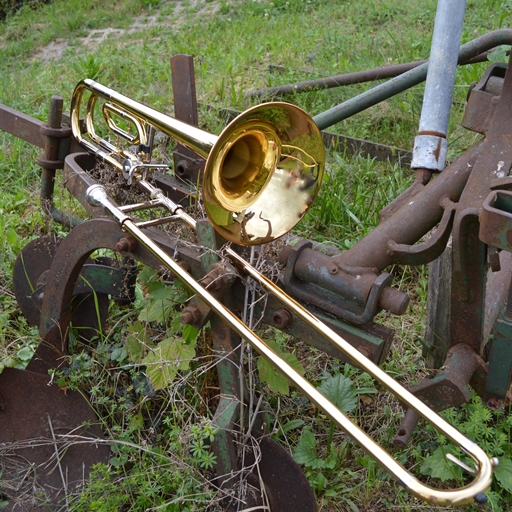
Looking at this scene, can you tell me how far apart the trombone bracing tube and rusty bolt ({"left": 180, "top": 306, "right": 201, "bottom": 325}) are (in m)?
0.15

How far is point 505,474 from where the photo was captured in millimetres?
1935

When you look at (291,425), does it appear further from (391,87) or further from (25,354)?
(391,87)

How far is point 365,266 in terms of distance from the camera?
5.64 ft

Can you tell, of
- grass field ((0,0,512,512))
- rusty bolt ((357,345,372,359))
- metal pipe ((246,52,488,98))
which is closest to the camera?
rusty bolt ((357,345,372,359))

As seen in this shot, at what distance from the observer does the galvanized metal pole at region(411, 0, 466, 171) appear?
183 centimetres

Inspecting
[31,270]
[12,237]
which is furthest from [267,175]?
[12,237]

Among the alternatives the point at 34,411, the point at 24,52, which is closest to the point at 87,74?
the point at 24,52

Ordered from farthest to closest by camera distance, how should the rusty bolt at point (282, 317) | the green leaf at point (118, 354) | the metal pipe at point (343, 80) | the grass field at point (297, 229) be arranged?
the metal pipe at point (343, 80) < the green leaf at point (118, 354) < the grass field at point (297, 229) < the rusty bolt at point (282, 317)

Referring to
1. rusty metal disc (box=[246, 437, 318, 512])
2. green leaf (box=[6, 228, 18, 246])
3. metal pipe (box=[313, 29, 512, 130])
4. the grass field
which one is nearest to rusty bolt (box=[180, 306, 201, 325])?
the grass field

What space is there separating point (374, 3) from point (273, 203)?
17.7 ft

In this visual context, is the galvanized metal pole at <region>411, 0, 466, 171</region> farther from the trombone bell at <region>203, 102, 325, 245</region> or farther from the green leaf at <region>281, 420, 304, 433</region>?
the green leaf at <region>281, 420, 304, 433</region>

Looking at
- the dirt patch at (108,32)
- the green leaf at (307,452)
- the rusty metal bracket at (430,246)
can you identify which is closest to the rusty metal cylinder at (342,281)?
the rusty metal bracket at (430,246)

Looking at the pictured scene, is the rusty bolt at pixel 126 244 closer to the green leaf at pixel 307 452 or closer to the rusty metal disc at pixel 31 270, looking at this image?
the rusty metal disc at pixel 31 270

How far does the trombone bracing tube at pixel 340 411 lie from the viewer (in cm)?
119
